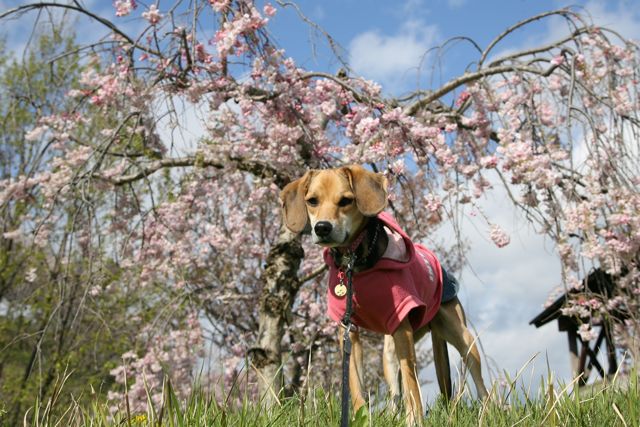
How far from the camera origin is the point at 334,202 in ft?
12.6

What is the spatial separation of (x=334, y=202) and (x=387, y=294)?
65cm

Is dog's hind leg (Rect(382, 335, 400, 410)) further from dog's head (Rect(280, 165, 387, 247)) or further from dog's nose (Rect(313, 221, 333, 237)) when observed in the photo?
dog's nose (Rect(313, 221, 333, 237))

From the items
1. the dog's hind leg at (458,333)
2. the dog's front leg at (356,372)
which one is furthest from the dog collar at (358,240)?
the dog's hind leg at (458,333)

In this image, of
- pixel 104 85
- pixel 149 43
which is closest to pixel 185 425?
pixel 149 43

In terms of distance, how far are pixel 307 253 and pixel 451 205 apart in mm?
5116

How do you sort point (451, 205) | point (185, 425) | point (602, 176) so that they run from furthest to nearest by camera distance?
point (602, 176), point (451, 205), point (185, 425)

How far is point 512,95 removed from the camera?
27.1 feet

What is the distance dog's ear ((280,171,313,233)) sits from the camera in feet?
13.1

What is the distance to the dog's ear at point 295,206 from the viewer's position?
399 centimetres

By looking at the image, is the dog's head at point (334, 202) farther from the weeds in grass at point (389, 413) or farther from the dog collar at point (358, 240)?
the weeds in grass at point (389, 413)

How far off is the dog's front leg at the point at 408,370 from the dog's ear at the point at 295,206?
900 mm

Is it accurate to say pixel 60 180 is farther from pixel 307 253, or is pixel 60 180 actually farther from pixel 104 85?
pixel 307 253

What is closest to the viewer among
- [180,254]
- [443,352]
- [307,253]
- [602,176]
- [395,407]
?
[395,407]

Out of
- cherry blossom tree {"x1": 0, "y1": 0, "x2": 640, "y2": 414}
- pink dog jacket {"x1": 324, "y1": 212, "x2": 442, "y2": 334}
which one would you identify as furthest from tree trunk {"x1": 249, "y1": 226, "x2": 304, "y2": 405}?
pink dog jacket {"x1": 324, "y1": 212, "x2": 442, "y2": 334}
